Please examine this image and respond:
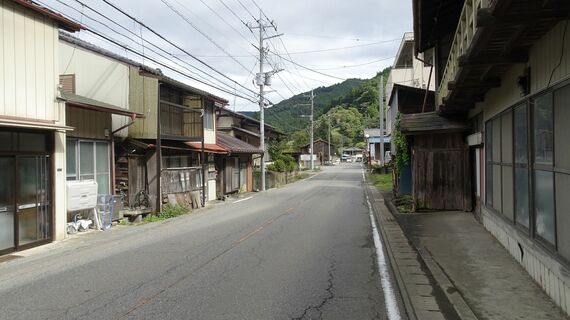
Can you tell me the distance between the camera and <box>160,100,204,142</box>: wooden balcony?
20062 millimetres

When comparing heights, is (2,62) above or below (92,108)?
above

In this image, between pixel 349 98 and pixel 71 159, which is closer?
pixel 71 159

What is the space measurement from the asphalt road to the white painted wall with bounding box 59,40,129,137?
588 centimetres

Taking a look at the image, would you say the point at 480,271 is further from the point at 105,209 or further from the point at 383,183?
the point at 383,183

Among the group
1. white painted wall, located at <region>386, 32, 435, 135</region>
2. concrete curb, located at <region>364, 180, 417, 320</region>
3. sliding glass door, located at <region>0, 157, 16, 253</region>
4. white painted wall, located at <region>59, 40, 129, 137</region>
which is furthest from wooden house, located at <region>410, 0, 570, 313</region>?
white painted wall, located at <region>386, 32, 435, 135</region>

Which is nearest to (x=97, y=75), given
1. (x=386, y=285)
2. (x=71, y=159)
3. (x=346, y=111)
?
(x=71, y=159)

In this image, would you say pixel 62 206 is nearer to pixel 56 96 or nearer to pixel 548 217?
pixel 56 96

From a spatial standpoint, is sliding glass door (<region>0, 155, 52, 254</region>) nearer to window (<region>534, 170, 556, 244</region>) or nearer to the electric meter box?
the electric meter box

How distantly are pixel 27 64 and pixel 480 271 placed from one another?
34.9 feet

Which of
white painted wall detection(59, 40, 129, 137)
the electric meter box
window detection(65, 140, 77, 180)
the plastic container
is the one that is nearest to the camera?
the electric meter box

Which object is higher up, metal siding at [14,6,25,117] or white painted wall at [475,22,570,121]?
metal siding at [14,6,25,117]

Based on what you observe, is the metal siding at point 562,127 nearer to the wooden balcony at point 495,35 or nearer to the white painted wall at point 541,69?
the white painted wall at point 541,69

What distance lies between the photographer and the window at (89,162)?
47.9ft

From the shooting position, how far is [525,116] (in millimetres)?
8102
